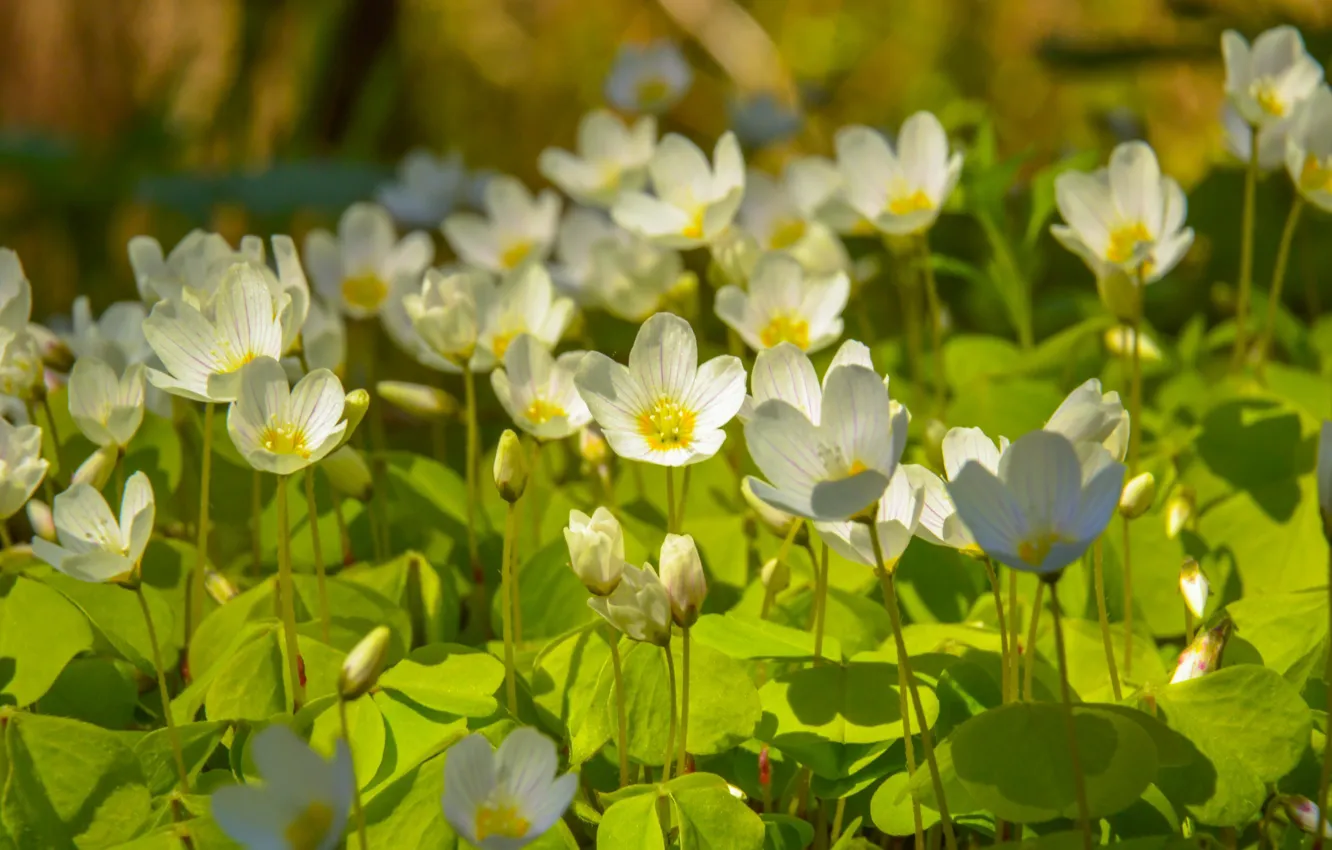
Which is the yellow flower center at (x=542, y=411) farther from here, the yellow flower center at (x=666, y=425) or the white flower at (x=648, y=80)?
the white flower at (x=648, y=80)

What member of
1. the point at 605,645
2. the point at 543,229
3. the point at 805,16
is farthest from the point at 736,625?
the point at 805,16

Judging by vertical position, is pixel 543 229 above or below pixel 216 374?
below

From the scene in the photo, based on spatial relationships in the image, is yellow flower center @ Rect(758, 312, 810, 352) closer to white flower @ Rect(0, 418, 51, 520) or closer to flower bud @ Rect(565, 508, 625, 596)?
flower bud @ Rect(565, 508, 625, 596)

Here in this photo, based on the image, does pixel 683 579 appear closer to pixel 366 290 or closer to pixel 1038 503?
pixel 1038 503

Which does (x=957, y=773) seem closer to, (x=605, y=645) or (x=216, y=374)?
(x=605, y=645)

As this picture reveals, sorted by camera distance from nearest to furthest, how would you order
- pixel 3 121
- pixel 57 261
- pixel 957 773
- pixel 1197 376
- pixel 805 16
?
1. pixel 957 773
2. pixel 1197 376
3. pixel 57 261
4. pixel 3 121
5. pixel 805 16

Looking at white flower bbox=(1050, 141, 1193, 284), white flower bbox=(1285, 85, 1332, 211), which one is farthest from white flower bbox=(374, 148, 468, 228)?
white flower bbox=(1285, 85, 1332, 211)

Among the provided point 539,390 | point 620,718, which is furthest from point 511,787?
point 539,390
